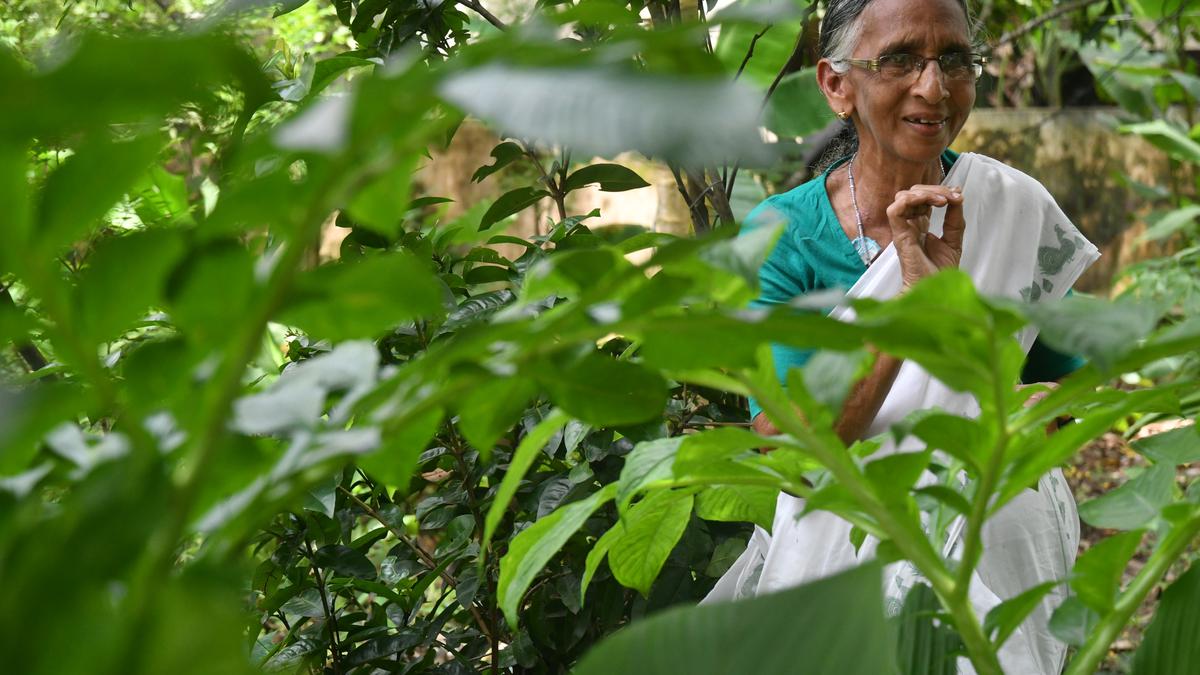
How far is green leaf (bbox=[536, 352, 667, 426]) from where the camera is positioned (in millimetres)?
403

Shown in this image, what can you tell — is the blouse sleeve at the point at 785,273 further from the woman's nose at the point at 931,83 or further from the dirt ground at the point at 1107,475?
the dirt ground at the point at 1107,475

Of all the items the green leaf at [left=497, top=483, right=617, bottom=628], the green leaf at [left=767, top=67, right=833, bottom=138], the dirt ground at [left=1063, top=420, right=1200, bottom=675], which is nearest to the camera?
the green leaf at [left=497, top=483, right=617, bottom=628]

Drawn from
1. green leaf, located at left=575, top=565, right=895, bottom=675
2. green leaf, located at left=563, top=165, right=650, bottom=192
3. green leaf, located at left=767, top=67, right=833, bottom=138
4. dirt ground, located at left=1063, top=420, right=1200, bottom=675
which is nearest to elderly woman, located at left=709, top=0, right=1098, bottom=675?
green leaf, located at left=563, top=165, right=650, bottom=192

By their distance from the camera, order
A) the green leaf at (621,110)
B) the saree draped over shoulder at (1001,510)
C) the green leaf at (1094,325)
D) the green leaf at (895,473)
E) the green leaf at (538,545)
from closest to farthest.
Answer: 1. the green leaf at (621,110)
2. the green leaf at (1094,325)
3. the green leaf at (895,473)
4. the green leaf at (538,545)
5. the saree draped over shoulder at (1001,510)

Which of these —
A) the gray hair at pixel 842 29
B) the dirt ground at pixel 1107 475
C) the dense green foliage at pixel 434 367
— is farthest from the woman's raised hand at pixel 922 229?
the dirt ground at pixel 1107 475

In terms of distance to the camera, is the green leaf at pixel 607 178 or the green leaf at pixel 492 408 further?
the green leaf at pixel 607 178

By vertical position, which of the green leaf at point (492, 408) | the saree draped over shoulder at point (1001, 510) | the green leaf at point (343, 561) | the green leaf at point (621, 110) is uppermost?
the green leaf at point (621, 110)

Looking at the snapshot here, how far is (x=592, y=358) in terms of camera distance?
0.41 meters

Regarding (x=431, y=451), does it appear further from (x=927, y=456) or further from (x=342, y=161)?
(x=342, y=161)

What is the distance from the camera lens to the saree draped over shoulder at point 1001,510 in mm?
1070

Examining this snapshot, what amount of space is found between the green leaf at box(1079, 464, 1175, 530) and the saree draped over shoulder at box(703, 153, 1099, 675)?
1.26 ft

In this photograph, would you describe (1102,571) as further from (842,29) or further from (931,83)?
(842,29)

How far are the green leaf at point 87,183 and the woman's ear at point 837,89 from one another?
3.78ft

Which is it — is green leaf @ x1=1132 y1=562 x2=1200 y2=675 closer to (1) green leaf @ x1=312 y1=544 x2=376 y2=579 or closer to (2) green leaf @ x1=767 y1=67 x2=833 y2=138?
(1) green leaf @ x1=312 y1=544 x2=376 y2=579
